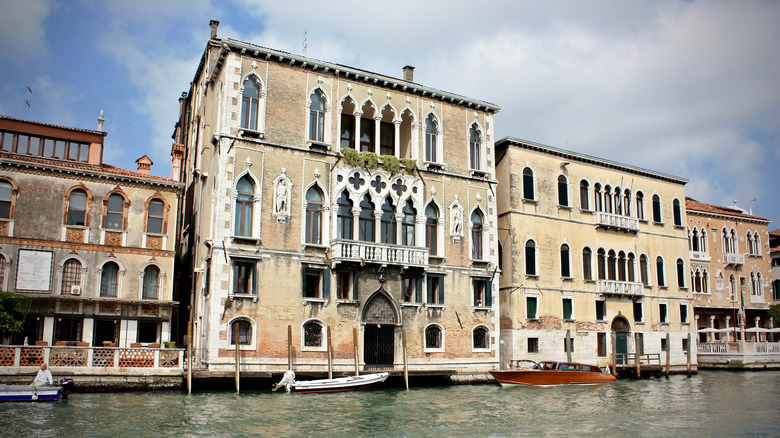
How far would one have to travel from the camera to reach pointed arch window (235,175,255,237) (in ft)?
75.4

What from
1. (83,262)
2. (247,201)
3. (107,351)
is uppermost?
(247,201)

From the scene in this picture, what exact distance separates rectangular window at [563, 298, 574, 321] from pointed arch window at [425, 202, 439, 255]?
24.1 ft

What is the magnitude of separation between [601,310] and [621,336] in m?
1.75

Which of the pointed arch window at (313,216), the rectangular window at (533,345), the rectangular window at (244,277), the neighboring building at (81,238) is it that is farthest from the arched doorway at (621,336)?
the neighboring building at (81,238)

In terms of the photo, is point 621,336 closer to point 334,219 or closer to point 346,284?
point 346,284

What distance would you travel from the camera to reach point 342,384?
71.6 feet

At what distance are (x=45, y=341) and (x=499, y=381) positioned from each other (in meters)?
15.5

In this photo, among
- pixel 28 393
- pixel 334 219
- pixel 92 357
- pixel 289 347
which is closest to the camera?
pixel 28 393

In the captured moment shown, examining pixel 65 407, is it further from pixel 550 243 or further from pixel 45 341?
pixel 550 243

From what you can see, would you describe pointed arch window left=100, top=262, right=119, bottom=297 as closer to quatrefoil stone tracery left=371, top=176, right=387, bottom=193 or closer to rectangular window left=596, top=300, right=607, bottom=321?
quatrefoil stone tracery left=371, top=176, right=387, bottom=193

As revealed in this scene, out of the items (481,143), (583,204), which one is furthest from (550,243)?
(481,143)

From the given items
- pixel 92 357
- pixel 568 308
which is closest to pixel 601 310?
pixel 568 308

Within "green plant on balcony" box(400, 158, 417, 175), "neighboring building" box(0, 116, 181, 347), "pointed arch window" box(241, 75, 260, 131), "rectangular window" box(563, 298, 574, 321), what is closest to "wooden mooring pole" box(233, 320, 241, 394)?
"neighboring building" box(0, 116, 181, 347)

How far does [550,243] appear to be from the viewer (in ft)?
99.2
